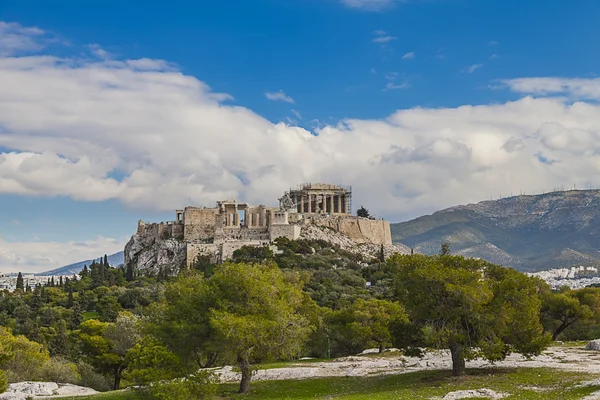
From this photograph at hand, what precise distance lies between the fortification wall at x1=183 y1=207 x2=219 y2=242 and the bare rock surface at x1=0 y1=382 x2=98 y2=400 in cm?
8224

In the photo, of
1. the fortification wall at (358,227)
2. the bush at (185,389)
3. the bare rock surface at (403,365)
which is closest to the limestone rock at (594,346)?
the bare rock surface at (403,365)

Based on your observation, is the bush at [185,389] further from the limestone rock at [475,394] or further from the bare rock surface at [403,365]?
the limestone rock at [475,394]

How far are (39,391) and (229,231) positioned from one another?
85538 mm

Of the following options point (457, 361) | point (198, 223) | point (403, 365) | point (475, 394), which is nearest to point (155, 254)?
point (198, 223)

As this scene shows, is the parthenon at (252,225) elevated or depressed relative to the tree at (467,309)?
elevated

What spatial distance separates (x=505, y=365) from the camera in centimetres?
4538

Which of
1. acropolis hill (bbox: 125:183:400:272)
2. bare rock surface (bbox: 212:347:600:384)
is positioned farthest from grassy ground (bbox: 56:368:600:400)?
acropolis hill (bbox: 125:183:400:272)

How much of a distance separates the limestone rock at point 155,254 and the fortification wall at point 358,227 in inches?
1172

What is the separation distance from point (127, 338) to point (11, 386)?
1070cm

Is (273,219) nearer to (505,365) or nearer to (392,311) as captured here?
(392,311)

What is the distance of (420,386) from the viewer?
39531 mm

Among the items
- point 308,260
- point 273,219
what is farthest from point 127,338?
point 273,219

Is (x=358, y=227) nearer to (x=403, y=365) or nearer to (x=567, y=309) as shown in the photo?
(x=567, y=309)

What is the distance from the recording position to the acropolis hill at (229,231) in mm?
126500
